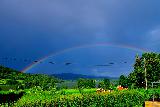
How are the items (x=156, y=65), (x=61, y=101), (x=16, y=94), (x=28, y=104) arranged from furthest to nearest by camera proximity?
(x=156, y=65) → (x=16, y=94) → (x=61, y=101) → (x=28, y=104)

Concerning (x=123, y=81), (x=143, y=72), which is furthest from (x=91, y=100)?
(x=123, y=81)

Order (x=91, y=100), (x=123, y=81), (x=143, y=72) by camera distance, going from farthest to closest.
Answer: (x=123, y=81) → (x=143, y=72) → (x=91, y=100)

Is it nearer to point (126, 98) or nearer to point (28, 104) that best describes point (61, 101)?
point (28, 104)

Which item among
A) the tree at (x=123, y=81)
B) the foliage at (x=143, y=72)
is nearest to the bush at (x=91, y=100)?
the foliage at (x=143, y=72)

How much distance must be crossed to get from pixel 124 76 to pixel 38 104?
92.3m

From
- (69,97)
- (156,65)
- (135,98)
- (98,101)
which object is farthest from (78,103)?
(156,65)

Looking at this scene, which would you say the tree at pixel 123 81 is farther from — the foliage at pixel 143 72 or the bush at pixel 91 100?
the bush at pixel 91 100

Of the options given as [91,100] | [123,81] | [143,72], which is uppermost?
[143,72]

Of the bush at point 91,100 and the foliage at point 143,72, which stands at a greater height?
the foliage at point 143,72

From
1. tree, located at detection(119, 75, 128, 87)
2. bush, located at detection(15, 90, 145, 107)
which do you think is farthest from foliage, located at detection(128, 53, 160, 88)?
bush, located at detection(15, 90, 145, 107)

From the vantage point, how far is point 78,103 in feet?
112

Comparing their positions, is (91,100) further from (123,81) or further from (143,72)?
(123,81)

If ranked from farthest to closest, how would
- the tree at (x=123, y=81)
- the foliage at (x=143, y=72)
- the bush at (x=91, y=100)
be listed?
the tree at (x=123, y=81) → the foliage at (x=143, y=72) → the bush at (x=91, y=100)

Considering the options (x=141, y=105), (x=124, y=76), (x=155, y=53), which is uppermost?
(x=155, y=53)
